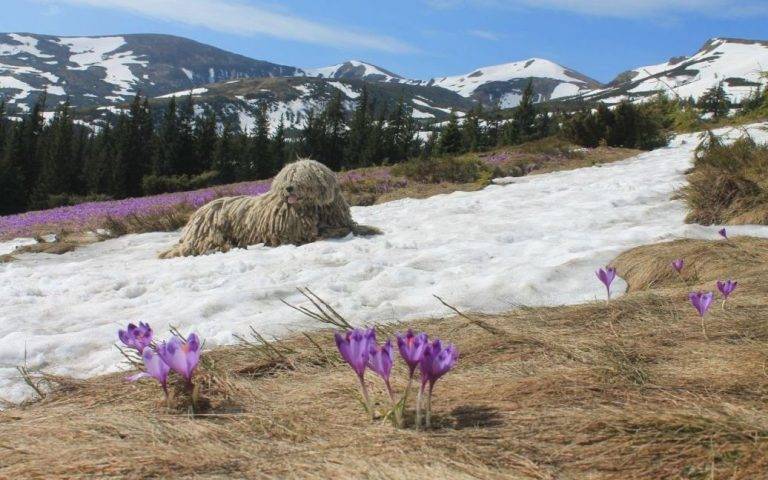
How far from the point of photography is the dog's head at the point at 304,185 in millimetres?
7652

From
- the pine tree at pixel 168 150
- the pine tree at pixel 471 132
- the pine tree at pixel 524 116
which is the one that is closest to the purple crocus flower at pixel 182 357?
the pine tree at pixel 168 150

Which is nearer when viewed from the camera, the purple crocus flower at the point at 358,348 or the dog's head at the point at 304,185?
the purple crocus flower at the point at 358,348

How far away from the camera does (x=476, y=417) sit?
6.32ft

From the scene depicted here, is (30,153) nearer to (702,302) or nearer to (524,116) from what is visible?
(524,116)

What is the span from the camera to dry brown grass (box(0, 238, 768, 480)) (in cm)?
157

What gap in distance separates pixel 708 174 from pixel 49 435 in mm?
8178

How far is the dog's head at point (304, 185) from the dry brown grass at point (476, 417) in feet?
15.4

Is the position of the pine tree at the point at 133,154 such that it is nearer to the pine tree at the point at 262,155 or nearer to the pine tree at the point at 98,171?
the pine tree at the point at 98,171

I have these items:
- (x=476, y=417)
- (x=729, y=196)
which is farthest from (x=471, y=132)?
(x=476, y=417)

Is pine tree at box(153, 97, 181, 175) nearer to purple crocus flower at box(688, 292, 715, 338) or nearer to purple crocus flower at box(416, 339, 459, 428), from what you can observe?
purple crocus flower at box(688, 292, 715, 338)

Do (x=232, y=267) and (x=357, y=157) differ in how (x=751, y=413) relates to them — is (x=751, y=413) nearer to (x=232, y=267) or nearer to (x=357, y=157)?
(x=232, y=267)

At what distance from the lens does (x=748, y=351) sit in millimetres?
2449

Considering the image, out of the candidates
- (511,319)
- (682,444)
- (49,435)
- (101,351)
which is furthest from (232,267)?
(682,444)

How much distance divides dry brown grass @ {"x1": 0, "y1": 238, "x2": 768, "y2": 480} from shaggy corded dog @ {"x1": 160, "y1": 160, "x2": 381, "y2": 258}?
4.56m
